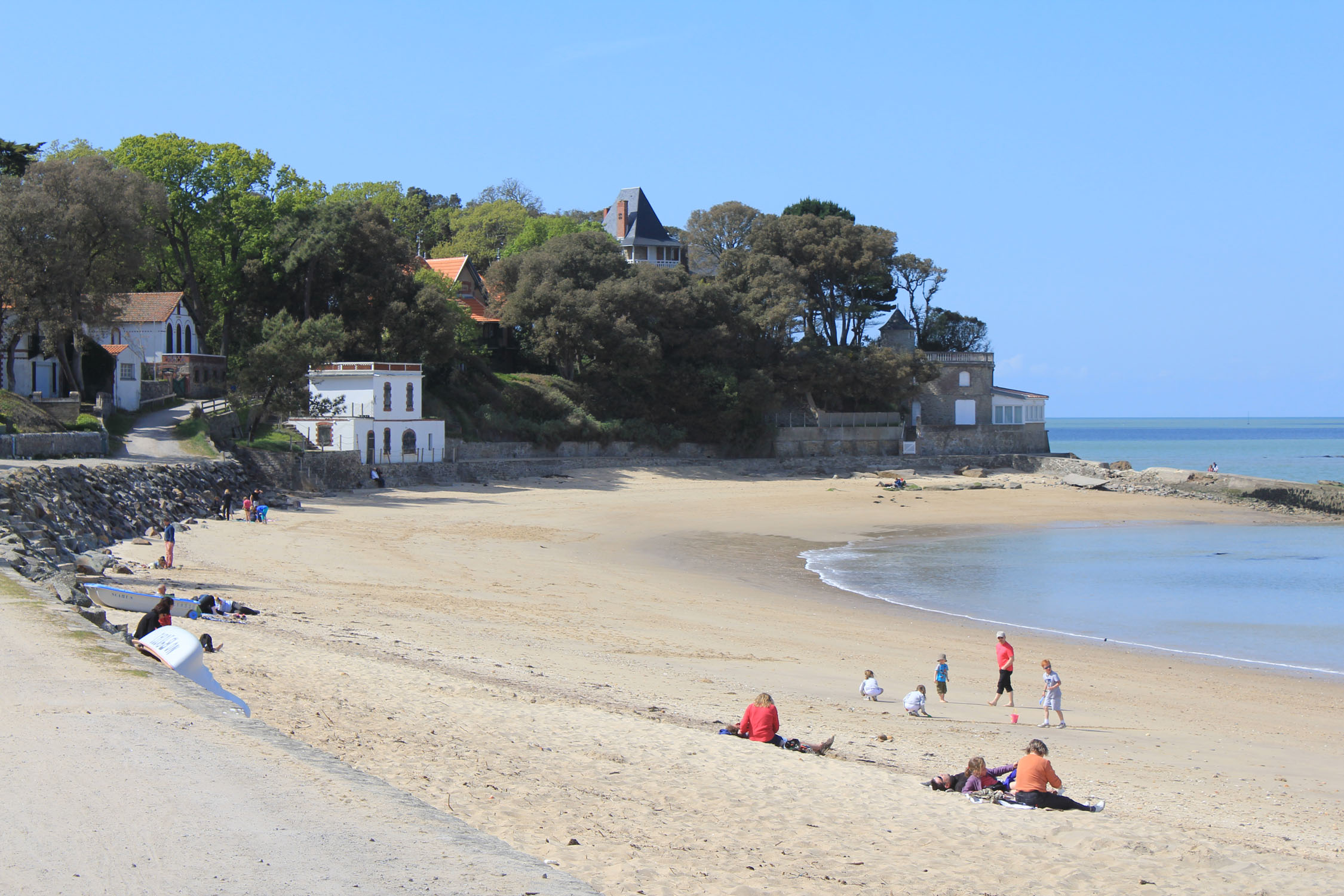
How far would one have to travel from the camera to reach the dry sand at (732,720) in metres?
6.95

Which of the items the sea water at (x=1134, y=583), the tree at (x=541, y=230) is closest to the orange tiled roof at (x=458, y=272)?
the tree at (x=541, y=230)

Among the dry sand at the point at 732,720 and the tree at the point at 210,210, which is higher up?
the tree at the point at 210,210

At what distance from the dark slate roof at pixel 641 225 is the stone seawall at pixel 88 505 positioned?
47606 mm

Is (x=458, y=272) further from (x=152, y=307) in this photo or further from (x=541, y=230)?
(x=152, y=307)

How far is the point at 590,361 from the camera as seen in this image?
53.4 m

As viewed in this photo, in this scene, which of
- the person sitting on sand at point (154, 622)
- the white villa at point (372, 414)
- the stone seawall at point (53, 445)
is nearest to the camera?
the person sitting on sand at point (154, 622)

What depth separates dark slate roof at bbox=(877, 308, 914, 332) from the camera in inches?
2516

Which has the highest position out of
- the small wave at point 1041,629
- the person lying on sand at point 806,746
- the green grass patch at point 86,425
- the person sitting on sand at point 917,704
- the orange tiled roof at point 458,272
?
the orange tiled roof at point 458,272

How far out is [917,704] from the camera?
12.7 m

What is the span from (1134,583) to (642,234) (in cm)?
5637

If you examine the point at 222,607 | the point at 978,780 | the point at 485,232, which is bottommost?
the point at 978,780

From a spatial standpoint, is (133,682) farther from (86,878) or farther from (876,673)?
Answer: (876,673)

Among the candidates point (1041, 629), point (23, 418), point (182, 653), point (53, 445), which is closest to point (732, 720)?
point (182, 653)

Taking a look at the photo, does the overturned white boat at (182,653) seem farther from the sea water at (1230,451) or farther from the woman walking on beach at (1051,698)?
the sea water at (1230,451)
